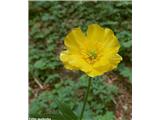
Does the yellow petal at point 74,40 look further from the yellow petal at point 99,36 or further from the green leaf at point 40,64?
the green leaf at point 40,64

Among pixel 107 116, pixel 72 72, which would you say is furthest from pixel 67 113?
pixel 72 72

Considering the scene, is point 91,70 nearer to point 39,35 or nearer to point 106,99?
point 106,99

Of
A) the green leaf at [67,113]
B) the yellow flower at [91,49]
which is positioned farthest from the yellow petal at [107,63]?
the green leaf at [67,113]

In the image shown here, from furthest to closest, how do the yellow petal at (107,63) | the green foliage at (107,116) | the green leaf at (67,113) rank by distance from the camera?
the green foliage at (107,116) < the green leaf at (67,113) < the yellow petal at (107,63)

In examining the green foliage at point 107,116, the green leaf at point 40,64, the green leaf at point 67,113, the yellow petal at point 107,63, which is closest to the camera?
the yellow petal at point 107,63

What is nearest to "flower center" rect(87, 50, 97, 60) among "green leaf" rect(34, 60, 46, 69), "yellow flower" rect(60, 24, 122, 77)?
"yellow flower" rect(60, 24, 122, 77)

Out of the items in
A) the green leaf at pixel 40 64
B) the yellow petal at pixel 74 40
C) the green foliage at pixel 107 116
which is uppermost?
the yellow petal at pixel 74 40

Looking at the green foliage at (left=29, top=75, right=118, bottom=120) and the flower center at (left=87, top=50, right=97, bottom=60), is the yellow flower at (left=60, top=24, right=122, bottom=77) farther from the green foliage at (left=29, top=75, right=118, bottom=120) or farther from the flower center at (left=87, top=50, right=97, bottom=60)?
the green foliage at (left=29, top=75, right=118, bottom=120)
